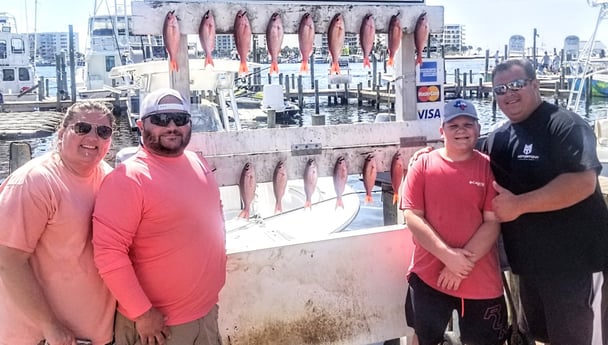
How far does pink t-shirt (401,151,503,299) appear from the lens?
3016 millimetres

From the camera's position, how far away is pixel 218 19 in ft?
11.9

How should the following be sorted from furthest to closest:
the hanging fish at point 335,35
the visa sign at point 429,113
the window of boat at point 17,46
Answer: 1. the window of boat at point 17,46
2. the visa sign at point 429,113
3. the hanging fish at point 335,35

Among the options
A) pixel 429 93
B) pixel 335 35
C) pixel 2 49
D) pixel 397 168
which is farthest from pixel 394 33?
pixel 2 49

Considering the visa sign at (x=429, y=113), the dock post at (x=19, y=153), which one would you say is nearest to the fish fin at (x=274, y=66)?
the visa sign at (x=429, y=113)

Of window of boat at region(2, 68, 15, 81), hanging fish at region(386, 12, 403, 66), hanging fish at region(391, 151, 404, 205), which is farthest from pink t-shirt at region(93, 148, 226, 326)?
window of boat at region(2, 68, 15, 81)

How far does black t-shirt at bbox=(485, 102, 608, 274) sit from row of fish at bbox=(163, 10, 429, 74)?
1.31 m

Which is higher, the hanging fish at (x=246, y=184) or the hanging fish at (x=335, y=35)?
the hanging fish at (x=335, y=35)

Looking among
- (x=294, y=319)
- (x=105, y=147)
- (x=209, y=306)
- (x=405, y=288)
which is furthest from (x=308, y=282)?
(x=105, y=147)

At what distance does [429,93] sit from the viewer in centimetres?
442

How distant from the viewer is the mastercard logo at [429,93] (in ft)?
14.4

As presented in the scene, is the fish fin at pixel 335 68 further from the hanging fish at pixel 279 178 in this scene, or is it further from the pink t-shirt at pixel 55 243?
the pink t-shirt at pixel 55 243

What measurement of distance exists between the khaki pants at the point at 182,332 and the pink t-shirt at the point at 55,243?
0.06 meters

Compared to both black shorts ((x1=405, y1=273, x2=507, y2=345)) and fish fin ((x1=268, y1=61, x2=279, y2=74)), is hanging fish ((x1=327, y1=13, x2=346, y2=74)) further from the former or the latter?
black shorts ((x1=405, y1=273, x2=507, y2=345))

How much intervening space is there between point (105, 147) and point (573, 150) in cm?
220
